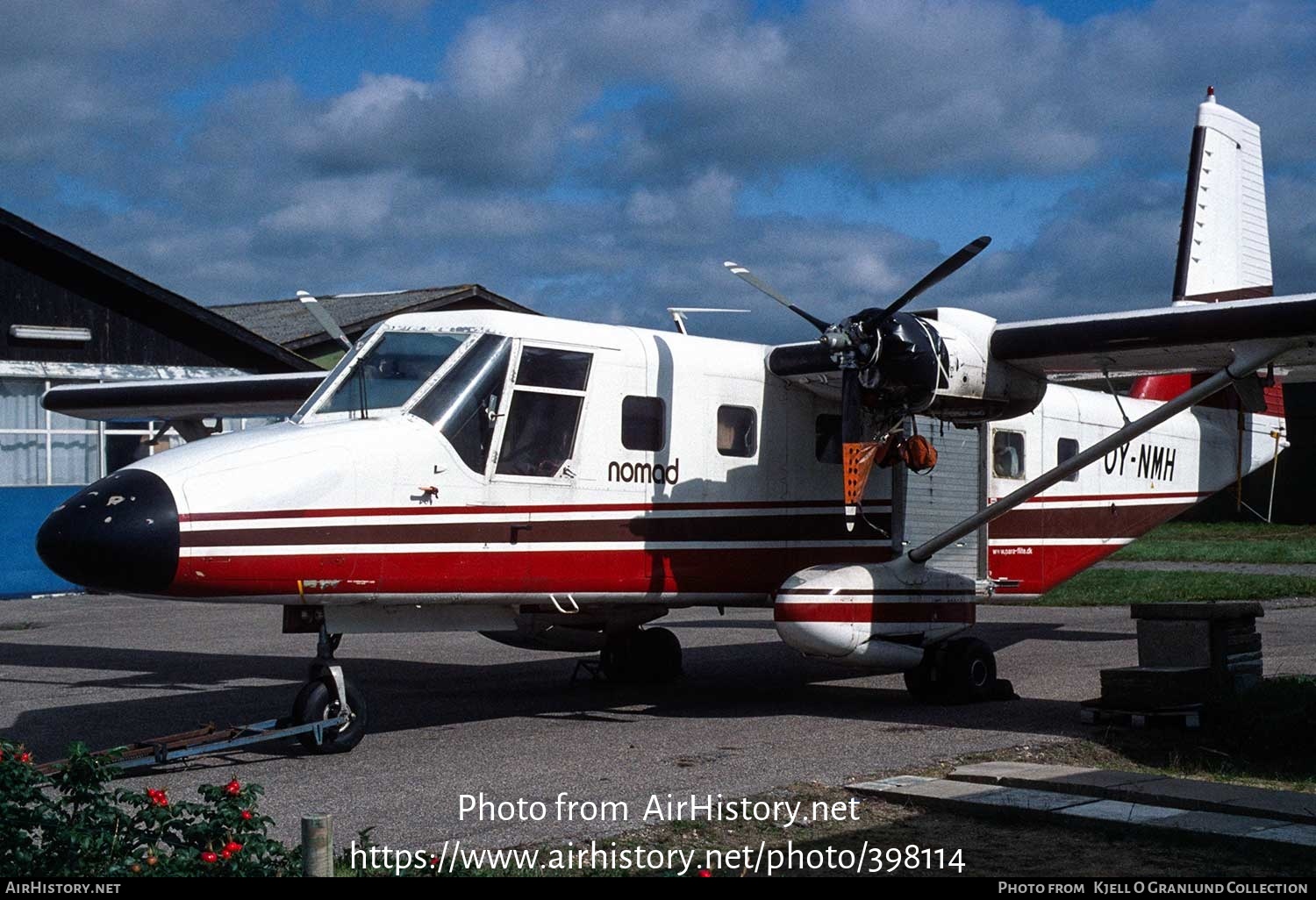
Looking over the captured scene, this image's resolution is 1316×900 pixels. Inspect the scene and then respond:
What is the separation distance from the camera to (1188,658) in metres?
10.9

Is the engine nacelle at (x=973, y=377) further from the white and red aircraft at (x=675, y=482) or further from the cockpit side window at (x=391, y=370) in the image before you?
the cockpit side window at (x=391, y=370)

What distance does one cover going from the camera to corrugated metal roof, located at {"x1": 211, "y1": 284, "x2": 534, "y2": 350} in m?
33.8

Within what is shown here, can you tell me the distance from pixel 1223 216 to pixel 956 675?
6.52m

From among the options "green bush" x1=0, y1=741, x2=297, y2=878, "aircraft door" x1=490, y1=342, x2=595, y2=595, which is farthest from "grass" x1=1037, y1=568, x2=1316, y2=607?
"green bush" x1=0, y1=741, x2=297, y2=878

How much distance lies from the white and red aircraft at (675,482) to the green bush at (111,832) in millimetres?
2765

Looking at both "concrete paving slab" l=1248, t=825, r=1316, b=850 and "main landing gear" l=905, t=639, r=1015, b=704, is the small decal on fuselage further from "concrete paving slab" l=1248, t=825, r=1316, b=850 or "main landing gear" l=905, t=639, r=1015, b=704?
"concrete paving slab" l=1248, t=825, r=1316, b=850

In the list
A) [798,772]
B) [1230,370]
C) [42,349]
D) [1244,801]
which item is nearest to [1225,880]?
[1244,801]

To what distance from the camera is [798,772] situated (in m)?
9.07

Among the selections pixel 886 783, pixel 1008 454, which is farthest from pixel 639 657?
pixel 886 783

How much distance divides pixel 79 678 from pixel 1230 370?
37.5 feet

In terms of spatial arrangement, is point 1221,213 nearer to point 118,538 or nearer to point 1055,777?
point 1055,777

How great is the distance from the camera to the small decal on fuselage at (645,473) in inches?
452

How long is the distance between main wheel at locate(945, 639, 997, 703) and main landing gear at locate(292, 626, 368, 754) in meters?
5.17

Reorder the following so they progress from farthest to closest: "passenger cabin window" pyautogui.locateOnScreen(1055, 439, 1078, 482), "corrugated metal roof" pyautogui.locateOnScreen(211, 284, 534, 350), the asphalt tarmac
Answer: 1. "corrugated metal roof" pyautogui.locateOnScreen(211, 284, 534, 350)
2. "passenger cabin window" pyautogui.locateOnScreen(1055, 439, 1078, 482)
3. the asphalt tarmac
